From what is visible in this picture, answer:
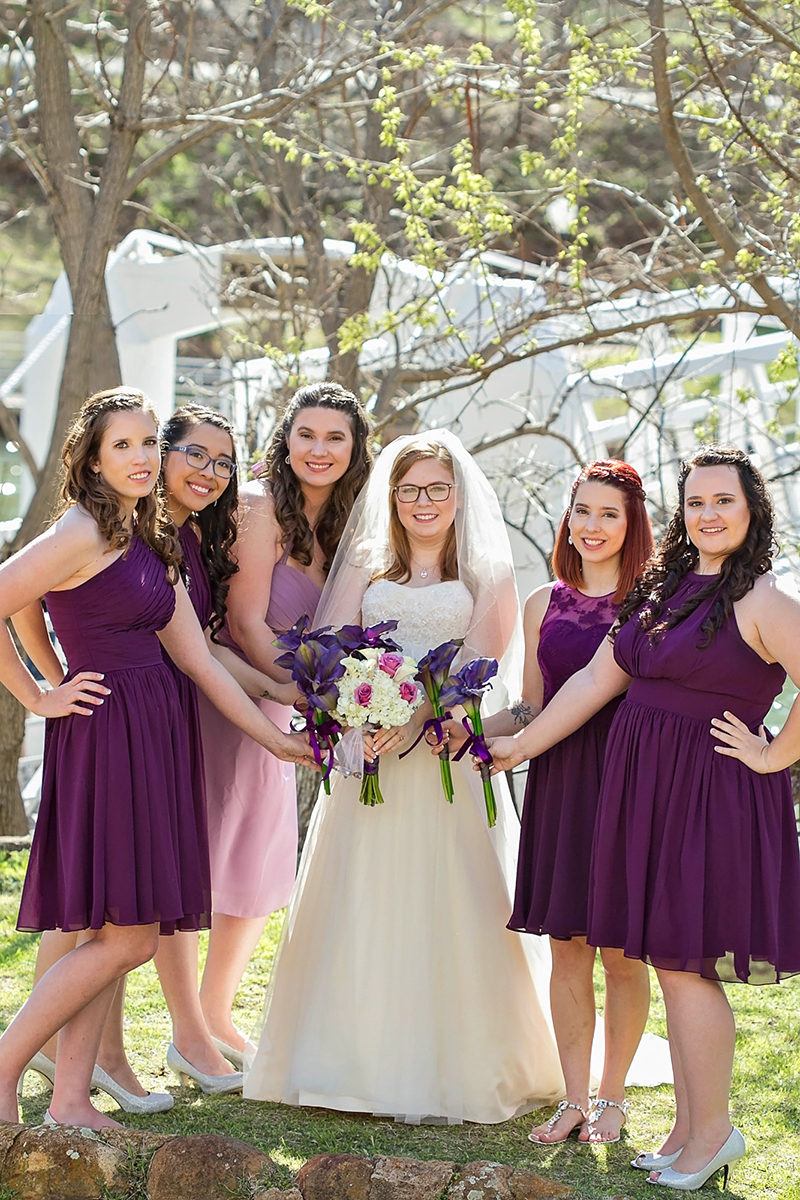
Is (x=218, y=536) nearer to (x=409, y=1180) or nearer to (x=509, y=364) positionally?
(x=409, y=1180)

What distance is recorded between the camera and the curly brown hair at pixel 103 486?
352cm

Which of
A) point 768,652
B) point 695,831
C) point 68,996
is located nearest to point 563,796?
point 695,831

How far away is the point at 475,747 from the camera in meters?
3.86

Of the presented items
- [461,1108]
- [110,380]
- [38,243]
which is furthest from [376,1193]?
[38,243]

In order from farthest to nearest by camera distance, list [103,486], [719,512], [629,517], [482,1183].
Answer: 1. [629,517]
2. [103,486]
3. [719,512]
4. [482,1183]

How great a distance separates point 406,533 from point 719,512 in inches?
44.0

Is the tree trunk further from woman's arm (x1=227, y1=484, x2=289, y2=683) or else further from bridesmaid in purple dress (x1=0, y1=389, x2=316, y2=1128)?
bridesmaid in purple dress (x1=0, y1=389, x2=316, y2=1128)

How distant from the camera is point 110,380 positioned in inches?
290

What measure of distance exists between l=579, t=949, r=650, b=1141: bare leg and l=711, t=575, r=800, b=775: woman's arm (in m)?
0.76

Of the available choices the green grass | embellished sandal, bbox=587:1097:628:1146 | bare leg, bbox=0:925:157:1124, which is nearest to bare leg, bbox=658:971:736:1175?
the green grass

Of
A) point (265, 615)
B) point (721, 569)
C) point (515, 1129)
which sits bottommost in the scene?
point (515, 1129)

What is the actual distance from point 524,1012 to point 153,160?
4768 mm

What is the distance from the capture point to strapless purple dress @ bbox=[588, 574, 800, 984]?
3.37m

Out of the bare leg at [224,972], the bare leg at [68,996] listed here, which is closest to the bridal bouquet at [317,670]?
the bare leg at [68,996]
